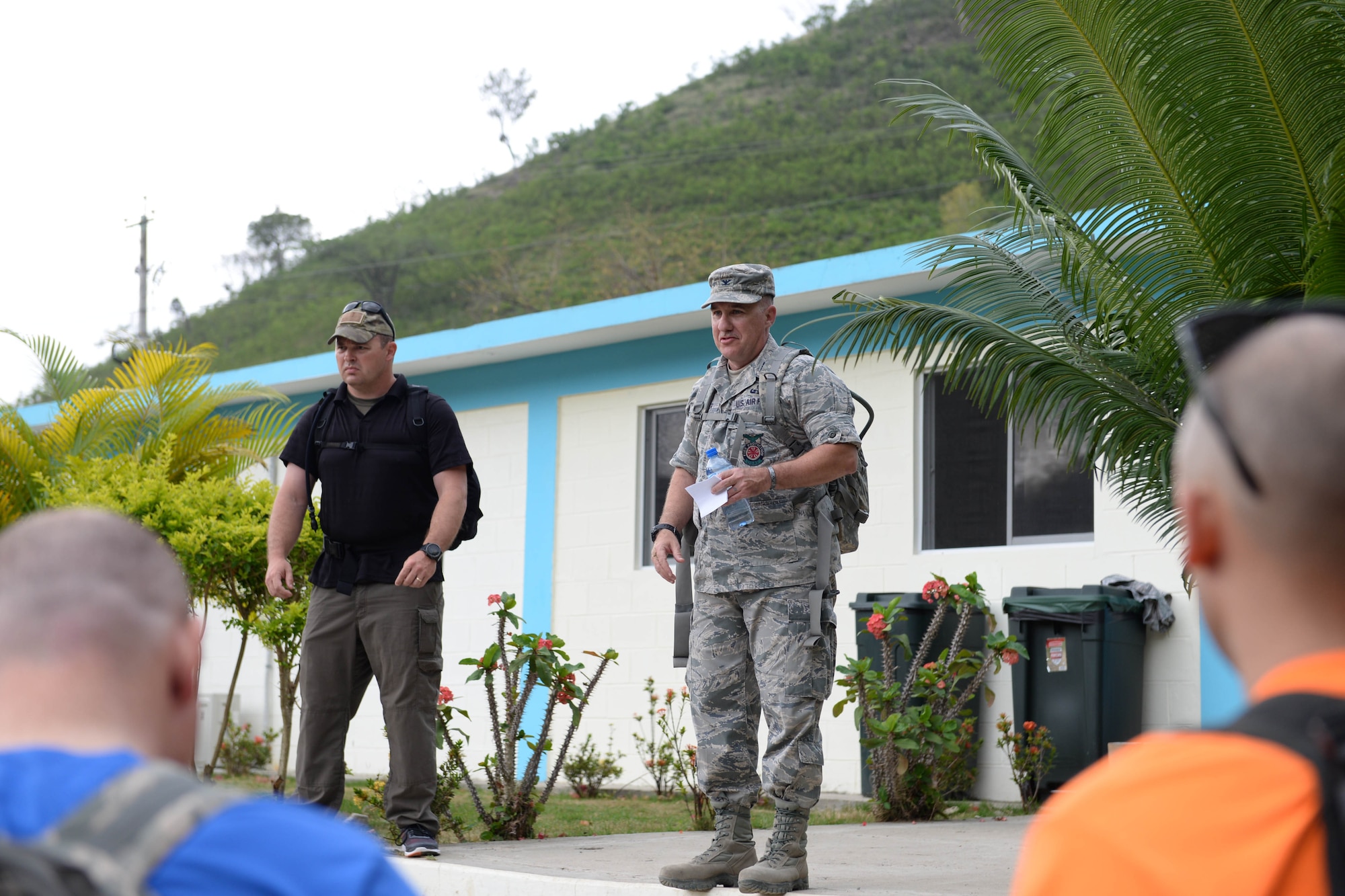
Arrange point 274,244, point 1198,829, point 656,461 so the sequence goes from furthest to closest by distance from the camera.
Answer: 1. point 274,244
2. point 656,461
3. point 1198,829

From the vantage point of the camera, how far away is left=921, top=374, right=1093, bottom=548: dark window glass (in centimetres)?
973

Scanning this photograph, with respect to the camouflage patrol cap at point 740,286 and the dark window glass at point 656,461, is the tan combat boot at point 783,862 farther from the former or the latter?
the dark window glass at point 656,461

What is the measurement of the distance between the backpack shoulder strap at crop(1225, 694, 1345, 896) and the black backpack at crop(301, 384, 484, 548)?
5.02 meters

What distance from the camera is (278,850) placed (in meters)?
1.21

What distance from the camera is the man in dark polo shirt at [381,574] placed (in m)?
5.88

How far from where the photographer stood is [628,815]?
8.91 meters

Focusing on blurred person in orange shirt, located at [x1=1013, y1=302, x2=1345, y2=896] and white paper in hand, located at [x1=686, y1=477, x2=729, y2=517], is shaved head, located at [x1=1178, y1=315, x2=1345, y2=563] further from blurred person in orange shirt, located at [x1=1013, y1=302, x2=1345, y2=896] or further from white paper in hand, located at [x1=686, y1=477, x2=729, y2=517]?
white paper in hand, located at [x1=686, y1=477, x2=729, y2=517]

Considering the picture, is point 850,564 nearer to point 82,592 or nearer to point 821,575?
point 821,575

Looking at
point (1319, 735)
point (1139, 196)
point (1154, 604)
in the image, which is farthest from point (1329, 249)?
point (1319, 735)

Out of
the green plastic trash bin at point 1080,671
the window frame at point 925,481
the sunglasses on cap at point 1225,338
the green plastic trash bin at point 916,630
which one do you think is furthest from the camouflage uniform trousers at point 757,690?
the window frame at point 925,481

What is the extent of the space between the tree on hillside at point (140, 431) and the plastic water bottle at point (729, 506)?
21.3 feet

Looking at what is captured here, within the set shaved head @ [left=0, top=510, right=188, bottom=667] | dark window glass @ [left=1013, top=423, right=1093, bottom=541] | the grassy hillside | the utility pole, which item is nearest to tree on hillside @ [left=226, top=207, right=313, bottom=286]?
the grassy hillside

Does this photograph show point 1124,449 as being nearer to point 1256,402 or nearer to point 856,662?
point 856,662

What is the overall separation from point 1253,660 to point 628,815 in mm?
7960
